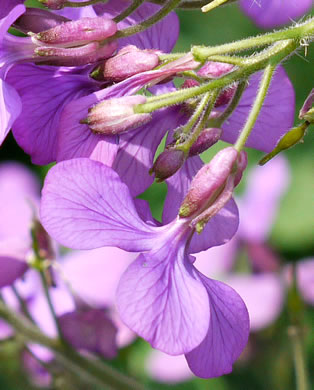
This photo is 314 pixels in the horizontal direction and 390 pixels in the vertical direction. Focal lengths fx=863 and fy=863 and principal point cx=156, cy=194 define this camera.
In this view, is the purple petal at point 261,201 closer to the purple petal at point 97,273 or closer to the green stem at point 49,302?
the purple petal at point 97,273

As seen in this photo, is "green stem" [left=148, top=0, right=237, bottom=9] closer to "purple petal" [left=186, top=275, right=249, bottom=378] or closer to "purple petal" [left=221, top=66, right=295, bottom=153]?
"purple petal" [left=221, top=66, right=295, bottom=153]

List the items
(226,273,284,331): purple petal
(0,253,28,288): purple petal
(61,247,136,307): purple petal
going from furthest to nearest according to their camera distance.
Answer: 1. (61,247,136,307): purple petal
2. (226,273,284,331): purple petal
3. (0,253,28,288): purple petal

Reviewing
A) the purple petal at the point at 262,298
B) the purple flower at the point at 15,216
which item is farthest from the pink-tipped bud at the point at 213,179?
the purple petal at the point at 262,298

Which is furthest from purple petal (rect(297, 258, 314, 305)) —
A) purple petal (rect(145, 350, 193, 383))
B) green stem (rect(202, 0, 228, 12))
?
green stem (rect(202, 0, 228, 12))

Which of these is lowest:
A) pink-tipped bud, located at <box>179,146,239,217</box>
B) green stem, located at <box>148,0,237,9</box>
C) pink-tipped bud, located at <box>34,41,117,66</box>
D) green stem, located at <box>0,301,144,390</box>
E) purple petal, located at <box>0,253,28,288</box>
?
green stem, located at <box>0,301,144,390</box>

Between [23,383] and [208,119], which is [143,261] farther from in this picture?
[23,383]

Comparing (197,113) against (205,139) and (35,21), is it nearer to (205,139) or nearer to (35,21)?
(205,139)

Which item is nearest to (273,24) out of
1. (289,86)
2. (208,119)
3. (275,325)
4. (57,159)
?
(289,86)
